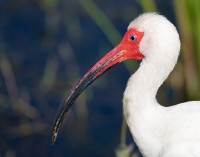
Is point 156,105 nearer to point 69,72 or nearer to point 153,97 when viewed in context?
point 153,97

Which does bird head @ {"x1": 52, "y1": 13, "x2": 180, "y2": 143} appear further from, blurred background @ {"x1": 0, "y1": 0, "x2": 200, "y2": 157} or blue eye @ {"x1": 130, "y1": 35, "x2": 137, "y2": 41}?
blurred background @ {"x1": 0, "y1": 0, "x2": 200, "y2": 157}

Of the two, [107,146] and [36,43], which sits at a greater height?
[36,43]

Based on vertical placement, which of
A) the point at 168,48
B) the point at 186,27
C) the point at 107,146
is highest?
the point at 168,48

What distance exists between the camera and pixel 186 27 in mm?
8828

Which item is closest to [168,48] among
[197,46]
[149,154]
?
[149,154]

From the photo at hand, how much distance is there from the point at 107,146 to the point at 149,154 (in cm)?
303

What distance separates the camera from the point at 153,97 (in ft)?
21.5

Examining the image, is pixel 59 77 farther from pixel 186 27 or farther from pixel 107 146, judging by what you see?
pixel 186 27

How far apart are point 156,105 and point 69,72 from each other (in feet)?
12.7

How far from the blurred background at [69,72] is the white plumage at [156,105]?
6.33ft

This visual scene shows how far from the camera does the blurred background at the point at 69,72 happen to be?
9195 millimetres

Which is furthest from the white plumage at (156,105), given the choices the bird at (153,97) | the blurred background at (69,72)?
the blurred background at (69,72)

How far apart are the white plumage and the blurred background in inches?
76.0

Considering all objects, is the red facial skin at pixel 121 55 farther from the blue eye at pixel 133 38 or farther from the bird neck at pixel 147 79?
the bird neck at pixel 147 79
